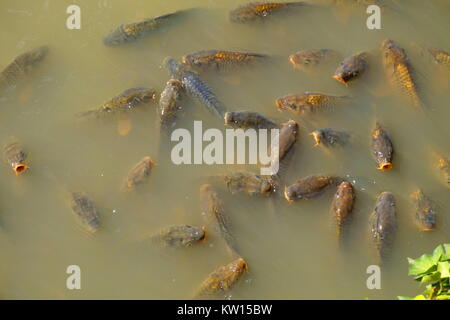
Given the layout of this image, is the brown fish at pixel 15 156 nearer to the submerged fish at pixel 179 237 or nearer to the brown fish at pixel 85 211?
the brown fish at pixel 85 211

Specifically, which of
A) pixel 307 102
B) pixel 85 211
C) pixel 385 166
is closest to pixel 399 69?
pixel 307 102

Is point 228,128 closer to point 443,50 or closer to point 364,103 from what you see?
point 364,103

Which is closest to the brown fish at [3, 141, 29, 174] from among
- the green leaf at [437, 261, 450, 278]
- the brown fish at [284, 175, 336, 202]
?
the brown fish at [284, 175, 336, 202]

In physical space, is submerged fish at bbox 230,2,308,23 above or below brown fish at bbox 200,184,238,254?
above

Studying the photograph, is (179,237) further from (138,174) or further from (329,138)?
(329,138)

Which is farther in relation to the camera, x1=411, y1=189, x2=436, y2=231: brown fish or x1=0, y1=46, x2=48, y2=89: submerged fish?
x1=0, y1=46, x2=48, y2=89: submerged fish

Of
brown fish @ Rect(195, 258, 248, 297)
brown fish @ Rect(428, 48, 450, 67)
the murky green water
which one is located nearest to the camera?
brown fish @ Rect(195, 258, 248, 297)

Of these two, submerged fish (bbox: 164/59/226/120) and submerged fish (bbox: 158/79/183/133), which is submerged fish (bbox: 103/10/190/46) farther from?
submerged fish (bbox: 158/79/183/133)
